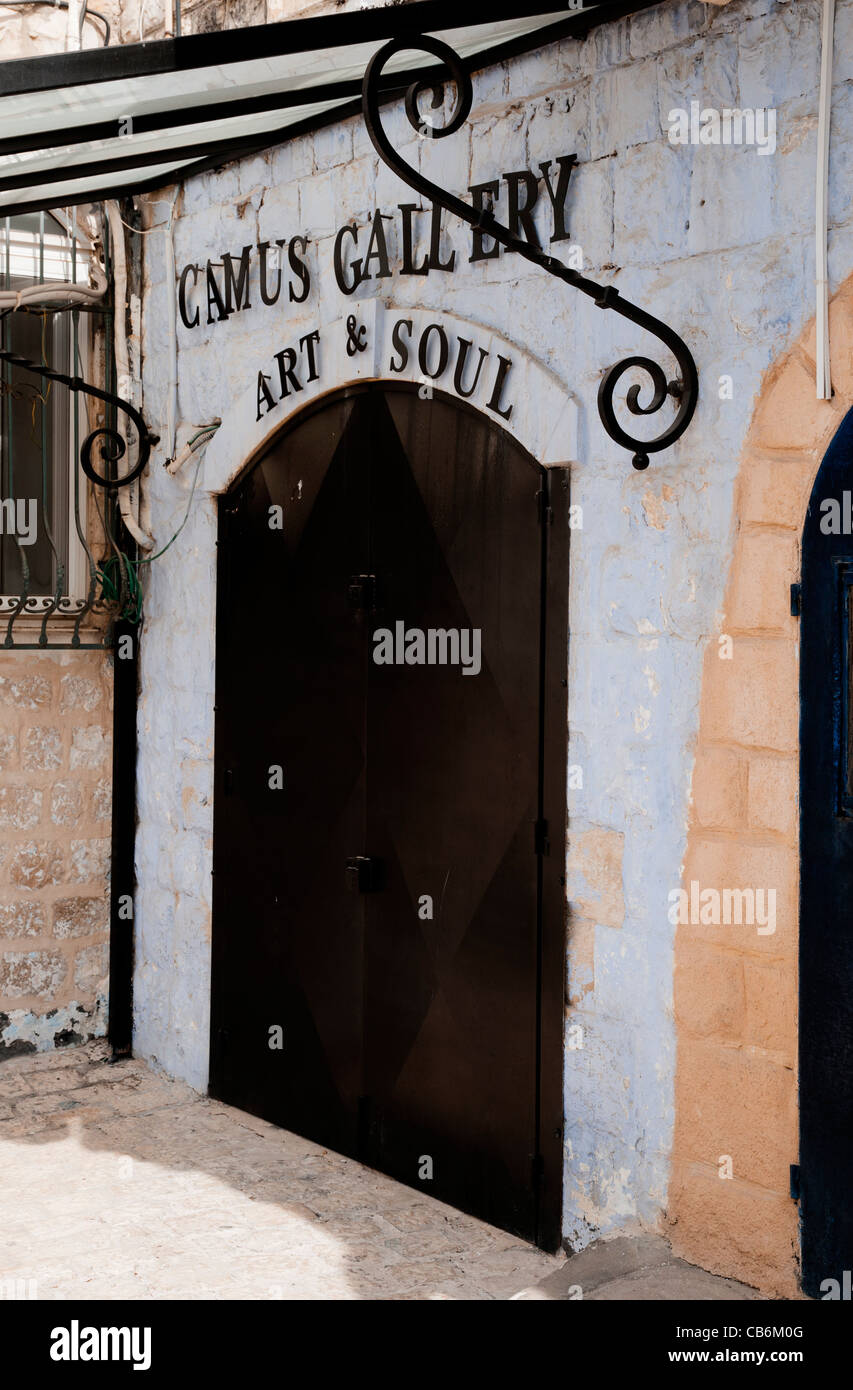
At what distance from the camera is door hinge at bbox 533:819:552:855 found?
3.98m

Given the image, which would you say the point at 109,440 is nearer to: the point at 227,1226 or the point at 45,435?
the point at 45,435

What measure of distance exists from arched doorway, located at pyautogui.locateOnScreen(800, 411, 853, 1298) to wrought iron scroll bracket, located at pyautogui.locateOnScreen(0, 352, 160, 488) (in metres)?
3.14

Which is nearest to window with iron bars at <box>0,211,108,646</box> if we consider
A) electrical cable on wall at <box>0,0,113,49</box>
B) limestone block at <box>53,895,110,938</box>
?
electrical cable on wall at <box>0,0,113,49</box>

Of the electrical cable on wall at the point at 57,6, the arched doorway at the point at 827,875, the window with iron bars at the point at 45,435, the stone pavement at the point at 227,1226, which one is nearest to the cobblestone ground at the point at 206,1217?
the stone pavement at the point at 227,1226

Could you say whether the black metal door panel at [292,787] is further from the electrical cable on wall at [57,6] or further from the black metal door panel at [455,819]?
the electrical cable on wall at [57,6]

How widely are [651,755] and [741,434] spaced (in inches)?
34.3

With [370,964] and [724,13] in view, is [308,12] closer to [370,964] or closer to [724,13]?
[724,13]

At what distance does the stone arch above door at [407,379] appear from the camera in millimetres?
3932

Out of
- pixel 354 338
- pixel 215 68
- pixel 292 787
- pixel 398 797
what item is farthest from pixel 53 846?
pixel 215 68

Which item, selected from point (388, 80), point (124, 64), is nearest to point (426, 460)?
point (388, 80)

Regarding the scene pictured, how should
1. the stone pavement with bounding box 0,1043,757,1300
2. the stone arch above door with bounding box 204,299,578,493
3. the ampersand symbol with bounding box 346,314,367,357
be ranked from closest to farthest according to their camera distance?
the stone pavement with bounding box 0,1043,757,1300
the stone arch above door with bounding box 204,299,578,493
the ampersand symbol with bounding box 346,314,367,357

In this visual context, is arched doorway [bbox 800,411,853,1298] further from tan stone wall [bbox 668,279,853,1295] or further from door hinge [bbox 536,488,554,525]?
door hinge [bbox 536,488,554,525]

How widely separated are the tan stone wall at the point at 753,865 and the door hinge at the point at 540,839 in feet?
1.69

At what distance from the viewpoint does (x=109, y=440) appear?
19.4ft
